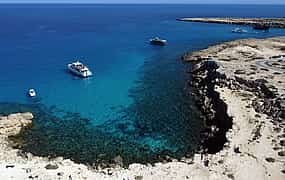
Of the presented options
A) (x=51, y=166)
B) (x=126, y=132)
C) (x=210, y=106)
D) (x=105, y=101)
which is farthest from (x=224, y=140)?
(x=105, y=101)

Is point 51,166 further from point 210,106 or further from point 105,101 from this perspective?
point 210,106

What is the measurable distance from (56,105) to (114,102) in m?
9.61

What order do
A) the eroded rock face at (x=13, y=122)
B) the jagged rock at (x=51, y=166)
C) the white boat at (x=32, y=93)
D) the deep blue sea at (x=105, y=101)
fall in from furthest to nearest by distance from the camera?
the white boat at (x=32, y=93) → the eroded rock face at (x=13, y=122) → the deep blue sea at (x=105, y=101) → the jagged rock at (x=51, y=166)

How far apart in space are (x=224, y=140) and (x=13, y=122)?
93.1 ft

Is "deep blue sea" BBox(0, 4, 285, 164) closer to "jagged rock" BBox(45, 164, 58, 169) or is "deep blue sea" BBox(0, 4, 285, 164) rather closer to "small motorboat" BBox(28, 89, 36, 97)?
"small motorboat" BBox(28, 89, 36, 97)

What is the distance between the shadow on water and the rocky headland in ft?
6.06

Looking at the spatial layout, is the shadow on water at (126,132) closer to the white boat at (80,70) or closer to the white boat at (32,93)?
the white boat at (32,93)

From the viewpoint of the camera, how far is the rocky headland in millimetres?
35562

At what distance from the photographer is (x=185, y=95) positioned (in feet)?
205

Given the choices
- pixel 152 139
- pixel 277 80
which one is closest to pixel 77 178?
pixel 152 139

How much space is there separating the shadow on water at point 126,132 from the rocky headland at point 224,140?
1848 mm

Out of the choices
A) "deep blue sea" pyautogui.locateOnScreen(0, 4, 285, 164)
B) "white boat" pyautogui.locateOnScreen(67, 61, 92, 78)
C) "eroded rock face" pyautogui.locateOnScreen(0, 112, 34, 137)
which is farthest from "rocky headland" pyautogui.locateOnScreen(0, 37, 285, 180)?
"white boat" pyautogui.locateOnScreen(67, 61, 92, 78)

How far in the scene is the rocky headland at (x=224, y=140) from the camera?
35562 millimetres

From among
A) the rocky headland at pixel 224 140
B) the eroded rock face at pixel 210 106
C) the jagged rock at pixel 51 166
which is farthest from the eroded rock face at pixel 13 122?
the eroded rock face at pixel 210 106
